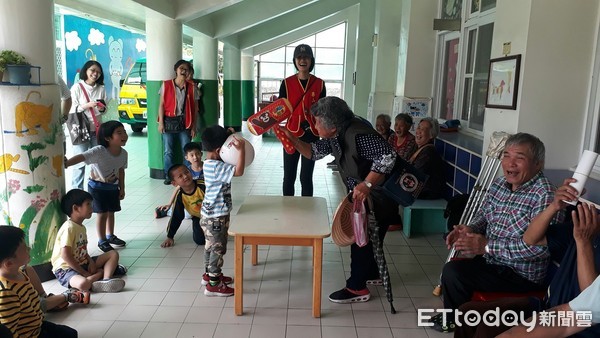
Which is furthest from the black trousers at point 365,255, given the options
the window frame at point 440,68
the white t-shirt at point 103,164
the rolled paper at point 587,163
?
the window frame at point 440,68

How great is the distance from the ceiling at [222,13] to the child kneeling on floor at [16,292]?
3813 millimetres

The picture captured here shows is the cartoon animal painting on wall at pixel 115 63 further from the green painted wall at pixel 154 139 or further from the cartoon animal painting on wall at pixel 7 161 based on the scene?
the cartoon animal painting on wall at pixel 7 161

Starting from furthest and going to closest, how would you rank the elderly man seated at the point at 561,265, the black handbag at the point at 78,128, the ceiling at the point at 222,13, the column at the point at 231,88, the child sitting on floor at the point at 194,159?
the column at the point at 231,88 < the ceiling at the point at 222,13 < the black handbag at the point at 78,128 < the child sitting on floor at the point at 194,159 < the elderly man seated at the point at 561,265

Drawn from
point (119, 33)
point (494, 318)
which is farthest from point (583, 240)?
point (119, 33)

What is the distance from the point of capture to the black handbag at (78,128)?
4.52 m

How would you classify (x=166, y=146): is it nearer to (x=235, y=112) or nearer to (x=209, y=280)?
(x=209, y=280)

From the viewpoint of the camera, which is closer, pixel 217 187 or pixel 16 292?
pixel 16 292

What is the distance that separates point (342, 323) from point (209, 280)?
0.93m

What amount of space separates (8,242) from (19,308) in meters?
0.32

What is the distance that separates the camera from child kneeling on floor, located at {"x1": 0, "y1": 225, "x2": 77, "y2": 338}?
2121 mm

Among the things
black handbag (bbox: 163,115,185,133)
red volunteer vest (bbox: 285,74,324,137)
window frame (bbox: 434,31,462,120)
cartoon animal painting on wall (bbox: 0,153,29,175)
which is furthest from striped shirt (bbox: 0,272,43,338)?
window frame (bbox: 434,31,462,120)

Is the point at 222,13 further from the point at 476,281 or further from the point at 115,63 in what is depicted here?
the point at 476,281

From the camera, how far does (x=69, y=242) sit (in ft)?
10.00

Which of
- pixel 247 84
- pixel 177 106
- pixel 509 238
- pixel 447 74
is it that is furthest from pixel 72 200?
pixel 247 84
